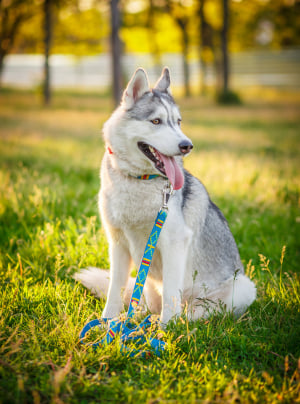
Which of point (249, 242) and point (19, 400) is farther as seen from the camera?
point (249, 242)

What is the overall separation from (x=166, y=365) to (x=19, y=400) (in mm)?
788

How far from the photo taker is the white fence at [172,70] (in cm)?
3119

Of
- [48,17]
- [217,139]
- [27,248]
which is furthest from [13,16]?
[27,248]

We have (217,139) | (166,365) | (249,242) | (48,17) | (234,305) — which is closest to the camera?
(166,365)

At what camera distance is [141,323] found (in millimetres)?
2225

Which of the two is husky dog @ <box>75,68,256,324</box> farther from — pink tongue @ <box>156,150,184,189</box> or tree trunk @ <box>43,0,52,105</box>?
tree trunk @ <box>43,0,52,105</box>

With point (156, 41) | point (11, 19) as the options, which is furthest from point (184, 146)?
point (156, 41)

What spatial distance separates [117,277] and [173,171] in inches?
35.7

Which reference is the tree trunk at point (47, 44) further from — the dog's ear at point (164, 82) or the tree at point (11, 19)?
the dog's ear at point (164, 82)

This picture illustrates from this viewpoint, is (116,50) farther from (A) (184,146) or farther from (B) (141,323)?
(B) (141,323)

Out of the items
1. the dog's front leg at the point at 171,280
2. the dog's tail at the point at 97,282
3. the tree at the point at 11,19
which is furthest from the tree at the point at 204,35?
the dog's front leg at the point at 171,280

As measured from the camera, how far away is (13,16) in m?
17.1

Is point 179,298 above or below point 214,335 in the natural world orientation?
above

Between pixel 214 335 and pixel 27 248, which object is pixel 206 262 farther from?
pixel 27 248
